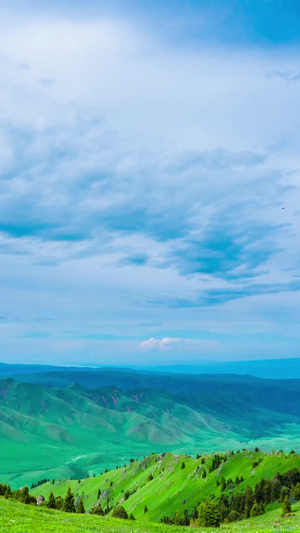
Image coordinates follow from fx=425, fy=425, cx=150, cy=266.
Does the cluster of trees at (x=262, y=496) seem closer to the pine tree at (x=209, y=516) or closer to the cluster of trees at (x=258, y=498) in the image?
the cluster of trees at (x=258, y=498)

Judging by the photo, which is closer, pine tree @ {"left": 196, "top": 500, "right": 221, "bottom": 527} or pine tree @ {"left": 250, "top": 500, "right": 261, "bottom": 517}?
pine tree @ {"left": 196, "top": 500, "right": 221, "bottom": 527}

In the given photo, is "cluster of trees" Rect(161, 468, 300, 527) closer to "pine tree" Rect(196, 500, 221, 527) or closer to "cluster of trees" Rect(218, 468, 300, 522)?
"cluster of trees" Rect(218, 468, 300, 522)

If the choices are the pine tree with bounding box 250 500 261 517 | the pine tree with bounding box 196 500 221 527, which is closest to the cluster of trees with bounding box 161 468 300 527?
the pine tree with bounding box 250 500 261 517

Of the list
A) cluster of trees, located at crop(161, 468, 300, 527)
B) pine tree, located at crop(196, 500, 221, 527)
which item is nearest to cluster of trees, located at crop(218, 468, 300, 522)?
cluster of trees, located at crop(161, 468, 300, 527)

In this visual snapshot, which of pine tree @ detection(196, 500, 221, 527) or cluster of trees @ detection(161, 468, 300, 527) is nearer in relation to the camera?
pine tree @ detection(196, 500, 221, 527)

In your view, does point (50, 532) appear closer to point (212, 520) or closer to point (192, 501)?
point (212, 520)

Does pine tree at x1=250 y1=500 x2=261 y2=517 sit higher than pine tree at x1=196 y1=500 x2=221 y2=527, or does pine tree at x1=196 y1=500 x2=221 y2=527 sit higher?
pine tree at x1=196 y1=500 x2=221 y2=527

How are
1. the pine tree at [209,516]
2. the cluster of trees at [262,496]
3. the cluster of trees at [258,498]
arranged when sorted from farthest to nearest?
the cluster of trees at [262,496] < the cluster of trees at [258,498] < the pine tree at [209,516]

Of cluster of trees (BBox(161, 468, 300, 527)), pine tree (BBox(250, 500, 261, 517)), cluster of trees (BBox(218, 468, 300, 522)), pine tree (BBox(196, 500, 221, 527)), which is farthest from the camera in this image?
cluster of trees (BBox(218, 468, 300, 522))

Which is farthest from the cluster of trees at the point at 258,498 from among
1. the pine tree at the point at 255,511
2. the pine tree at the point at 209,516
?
the pine tree at the point at 209,516

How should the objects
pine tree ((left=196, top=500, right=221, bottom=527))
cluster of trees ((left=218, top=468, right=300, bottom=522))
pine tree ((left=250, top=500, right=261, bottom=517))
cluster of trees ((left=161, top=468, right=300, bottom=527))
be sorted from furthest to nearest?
cluster of trees ((left=218, top=468, right=300, bottom=522))
cluster of trees ((left=161, top=468, right=300, bottom=527))
pine tree ((left=250, top=500, right=261, bottom=517))
pine tree ((left=196, top=500, right=221, bottom=527))

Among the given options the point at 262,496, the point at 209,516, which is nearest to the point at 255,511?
the point at 262,496
